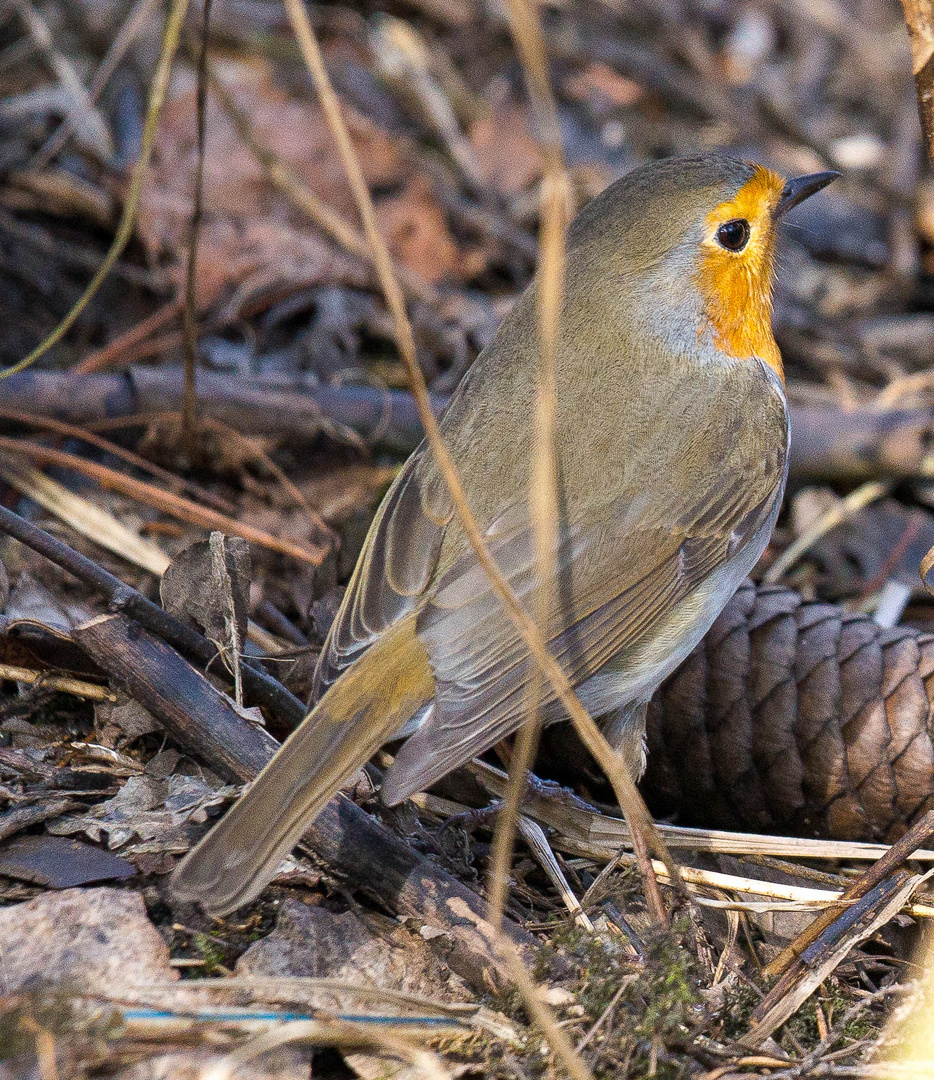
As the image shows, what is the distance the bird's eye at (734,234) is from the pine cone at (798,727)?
1046mm

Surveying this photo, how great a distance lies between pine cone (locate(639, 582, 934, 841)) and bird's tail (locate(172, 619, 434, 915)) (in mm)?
953

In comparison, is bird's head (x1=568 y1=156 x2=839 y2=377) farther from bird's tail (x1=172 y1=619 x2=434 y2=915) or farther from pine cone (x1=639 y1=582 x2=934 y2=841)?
bird's tail (x1=172 y1=619 x2=434 y2=915)

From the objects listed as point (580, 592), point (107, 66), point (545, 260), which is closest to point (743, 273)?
point (580, 592)

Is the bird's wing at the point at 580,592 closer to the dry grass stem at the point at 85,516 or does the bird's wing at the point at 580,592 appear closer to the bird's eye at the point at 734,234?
the bird's eye at the point at 734,234

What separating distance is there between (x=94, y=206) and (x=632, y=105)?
9.84 ft

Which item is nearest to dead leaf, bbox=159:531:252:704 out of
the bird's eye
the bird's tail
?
the bird's tail

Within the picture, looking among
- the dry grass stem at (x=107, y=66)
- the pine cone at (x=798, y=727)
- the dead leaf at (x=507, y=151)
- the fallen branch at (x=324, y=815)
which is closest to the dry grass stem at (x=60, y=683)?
the fallen branch at (x=324, y=815)

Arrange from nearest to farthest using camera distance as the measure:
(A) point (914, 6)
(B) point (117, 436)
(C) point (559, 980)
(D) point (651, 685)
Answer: (C) point (559, 980)
(A) point (914, 6)
(D) point (651, 685)
(B) point (117, 436)

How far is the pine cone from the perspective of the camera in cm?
320

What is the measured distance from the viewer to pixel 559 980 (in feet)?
7.93

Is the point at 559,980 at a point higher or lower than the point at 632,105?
lower

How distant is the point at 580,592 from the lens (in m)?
→ 3.02

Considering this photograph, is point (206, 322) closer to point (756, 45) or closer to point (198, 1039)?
point (198, 1039)

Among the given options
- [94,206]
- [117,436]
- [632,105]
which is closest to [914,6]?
[117,436]
